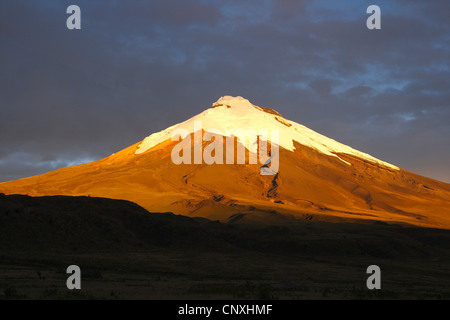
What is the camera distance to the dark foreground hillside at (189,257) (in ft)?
122

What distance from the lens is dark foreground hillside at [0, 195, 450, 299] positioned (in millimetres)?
37219

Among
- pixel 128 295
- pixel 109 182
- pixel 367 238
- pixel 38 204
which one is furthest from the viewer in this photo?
pixel 109 182

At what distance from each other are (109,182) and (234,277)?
5531 inches

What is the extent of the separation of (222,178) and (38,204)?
111100mm

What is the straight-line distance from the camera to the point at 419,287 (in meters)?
45.9

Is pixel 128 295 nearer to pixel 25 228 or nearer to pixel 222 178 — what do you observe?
pixel 25 228

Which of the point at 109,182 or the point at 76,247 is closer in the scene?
the point at 76,247

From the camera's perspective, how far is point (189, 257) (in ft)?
232

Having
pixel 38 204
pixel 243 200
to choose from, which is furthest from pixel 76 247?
pixel 243 200
